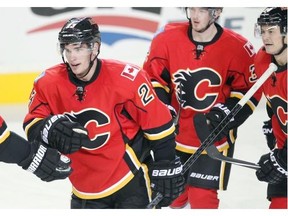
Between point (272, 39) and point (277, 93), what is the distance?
0.20 meters

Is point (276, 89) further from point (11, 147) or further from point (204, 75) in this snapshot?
point (11, 147)

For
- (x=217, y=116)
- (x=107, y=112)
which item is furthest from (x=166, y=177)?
(x=217, y=116)

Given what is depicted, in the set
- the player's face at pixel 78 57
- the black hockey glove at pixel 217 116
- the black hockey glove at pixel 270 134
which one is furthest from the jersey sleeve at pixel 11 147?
the black hockey glove at pixel 270 134

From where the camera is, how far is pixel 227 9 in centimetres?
545

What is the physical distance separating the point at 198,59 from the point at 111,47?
2.06m

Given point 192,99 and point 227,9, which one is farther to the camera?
point 227,9

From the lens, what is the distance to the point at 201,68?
3.42 m

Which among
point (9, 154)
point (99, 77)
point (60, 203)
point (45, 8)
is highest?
point (99, 77)

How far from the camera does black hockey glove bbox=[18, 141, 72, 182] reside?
2842mm

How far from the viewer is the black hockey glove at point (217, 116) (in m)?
3.34

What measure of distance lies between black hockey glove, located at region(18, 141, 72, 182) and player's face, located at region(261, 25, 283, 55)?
0.85 metres
